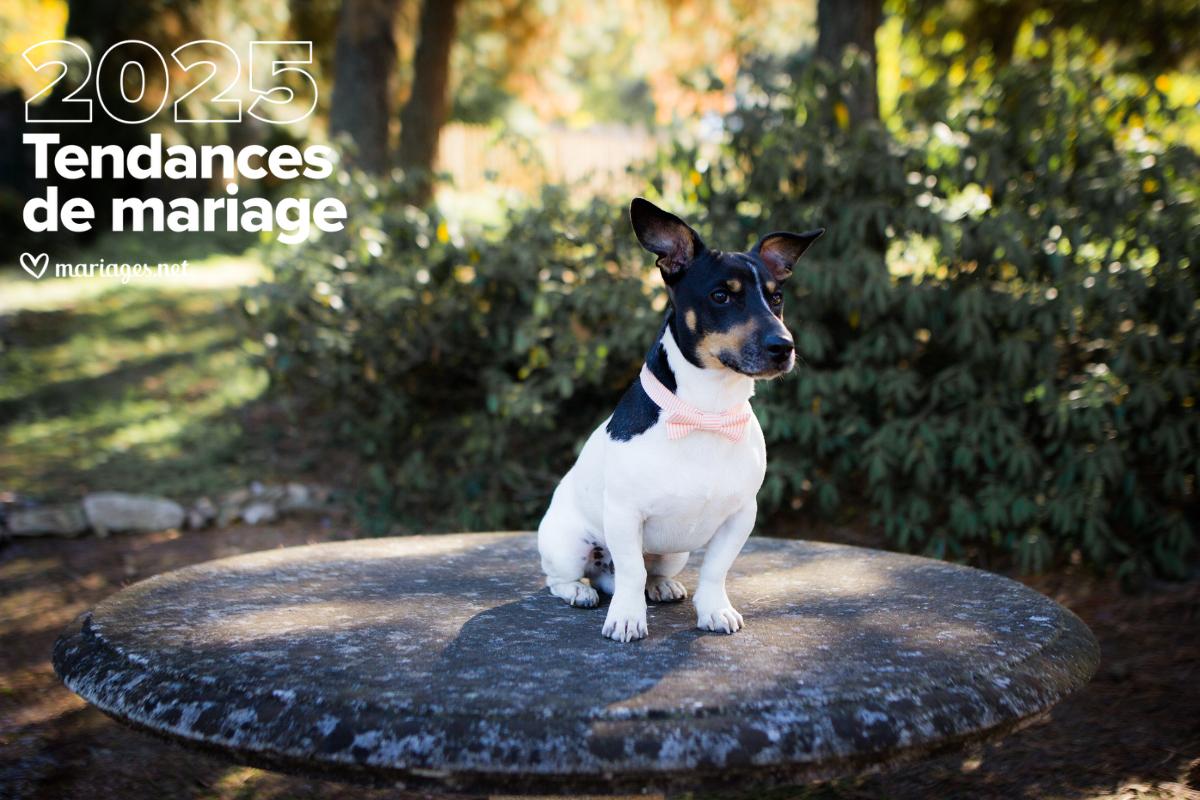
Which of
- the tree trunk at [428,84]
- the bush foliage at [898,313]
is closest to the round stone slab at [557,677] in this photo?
the bush foliage at [898,313]

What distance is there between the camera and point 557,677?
239 centimetres

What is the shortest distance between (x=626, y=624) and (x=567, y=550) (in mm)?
413

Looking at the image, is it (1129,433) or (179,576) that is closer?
(179,576)

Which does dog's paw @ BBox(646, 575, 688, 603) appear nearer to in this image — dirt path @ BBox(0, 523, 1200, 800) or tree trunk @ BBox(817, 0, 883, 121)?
dirt path @ BBox(0, 523, 1200, 800)

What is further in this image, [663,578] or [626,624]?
[663,578]

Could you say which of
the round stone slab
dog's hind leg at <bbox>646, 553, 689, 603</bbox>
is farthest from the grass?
dog's hind leg at <bbox>646, 553, 689, 603</bbox>

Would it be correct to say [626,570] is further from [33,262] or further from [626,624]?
[33,262]


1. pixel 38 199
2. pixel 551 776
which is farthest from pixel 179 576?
pixel 38 199

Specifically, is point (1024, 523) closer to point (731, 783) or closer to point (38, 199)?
point (731, 783)

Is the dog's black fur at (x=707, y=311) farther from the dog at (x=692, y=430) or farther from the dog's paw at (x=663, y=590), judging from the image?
the dog's paw at (x=663, y=590)

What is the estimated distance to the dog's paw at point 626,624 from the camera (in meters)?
2.70

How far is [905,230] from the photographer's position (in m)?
5.84

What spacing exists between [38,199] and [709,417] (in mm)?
13643

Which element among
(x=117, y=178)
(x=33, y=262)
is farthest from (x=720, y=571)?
(x=117, y=178)
